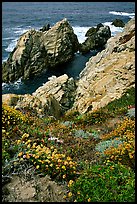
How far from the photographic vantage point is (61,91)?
35.6 metres

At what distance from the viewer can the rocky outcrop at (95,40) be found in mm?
69125

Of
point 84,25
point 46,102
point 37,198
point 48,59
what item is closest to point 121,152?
point 37,198

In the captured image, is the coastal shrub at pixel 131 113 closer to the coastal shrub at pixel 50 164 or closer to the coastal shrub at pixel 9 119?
the coastal shrub at pixel 9 119

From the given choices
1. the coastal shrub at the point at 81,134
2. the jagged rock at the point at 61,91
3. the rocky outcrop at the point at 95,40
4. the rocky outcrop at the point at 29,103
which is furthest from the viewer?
the rocky outcrop at the point at 95,40

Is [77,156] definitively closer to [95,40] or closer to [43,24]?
[95,40]

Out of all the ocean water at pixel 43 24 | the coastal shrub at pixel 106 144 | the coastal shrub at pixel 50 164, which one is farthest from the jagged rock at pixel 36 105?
the ocean water at pixel 43 24

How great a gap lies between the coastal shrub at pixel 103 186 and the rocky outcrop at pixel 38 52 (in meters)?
48.3

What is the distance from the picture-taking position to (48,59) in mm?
61750

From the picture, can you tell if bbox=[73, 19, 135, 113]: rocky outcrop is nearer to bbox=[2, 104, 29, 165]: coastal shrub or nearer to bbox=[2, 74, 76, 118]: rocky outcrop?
bbox=[2, 74, 76, 118]: rocky outcrop

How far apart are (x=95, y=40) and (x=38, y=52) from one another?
16.2m

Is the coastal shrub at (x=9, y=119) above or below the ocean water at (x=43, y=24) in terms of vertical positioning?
above

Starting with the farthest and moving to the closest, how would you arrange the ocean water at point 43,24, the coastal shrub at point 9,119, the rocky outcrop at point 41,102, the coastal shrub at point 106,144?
the ocean water at point 43,24 < the rocky outcrop at point 41,102 < the coastal shrub at point 9,119 < the coastal shrub at point 106,144

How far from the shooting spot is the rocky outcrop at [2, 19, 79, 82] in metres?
56.9

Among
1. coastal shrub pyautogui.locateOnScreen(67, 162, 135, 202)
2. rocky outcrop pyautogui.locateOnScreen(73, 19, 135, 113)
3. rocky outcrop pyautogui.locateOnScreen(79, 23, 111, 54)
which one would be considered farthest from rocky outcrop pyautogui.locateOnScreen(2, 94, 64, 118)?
rocky outcrop pyautogui.locateOnScreen(79, 23, 111, 54)
